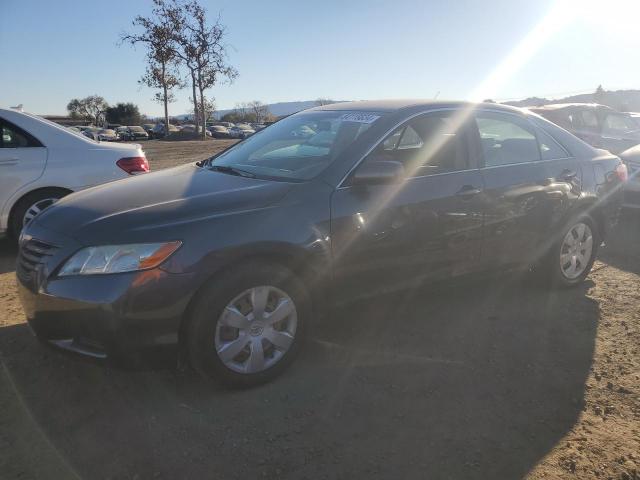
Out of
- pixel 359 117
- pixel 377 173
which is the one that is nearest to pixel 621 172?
pixel 359 117

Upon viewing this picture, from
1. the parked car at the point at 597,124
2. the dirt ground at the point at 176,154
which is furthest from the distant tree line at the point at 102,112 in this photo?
the parked car at the point at 597,124

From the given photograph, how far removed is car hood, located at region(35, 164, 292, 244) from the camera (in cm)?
267

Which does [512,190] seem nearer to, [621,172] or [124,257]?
[621,172]

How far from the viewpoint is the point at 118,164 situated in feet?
18.5

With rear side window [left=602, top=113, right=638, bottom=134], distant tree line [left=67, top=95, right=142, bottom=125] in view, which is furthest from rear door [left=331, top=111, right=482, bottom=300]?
distant tree line [left=67, top=95, right=142, bottom=125]

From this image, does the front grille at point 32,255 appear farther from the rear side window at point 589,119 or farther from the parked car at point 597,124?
the rear side window at point 589,119

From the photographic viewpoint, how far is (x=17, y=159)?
5.19 m

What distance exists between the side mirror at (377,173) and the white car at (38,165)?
3.44 meters

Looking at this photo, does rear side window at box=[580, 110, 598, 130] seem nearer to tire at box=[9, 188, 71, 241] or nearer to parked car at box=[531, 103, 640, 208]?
parked car at box=[531, 103, 640, 208]

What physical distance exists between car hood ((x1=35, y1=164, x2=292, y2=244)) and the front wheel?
2563 millimetres

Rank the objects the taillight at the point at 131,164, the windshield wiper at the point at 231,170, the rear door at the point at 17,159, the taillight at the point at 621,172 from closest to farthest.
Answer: the windshield wiper at the point at 231,170 → the taillight at the point at 621,172 → the rear door at the point at 17,159 → the taillight at the point at 131,164

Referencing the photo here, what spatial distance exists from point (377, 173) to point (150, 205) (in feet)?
4.29

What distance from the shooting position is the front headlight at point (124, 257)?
2.57 meters

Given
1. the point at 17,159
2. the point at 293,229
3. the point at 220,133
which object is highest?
the point at 220,133
